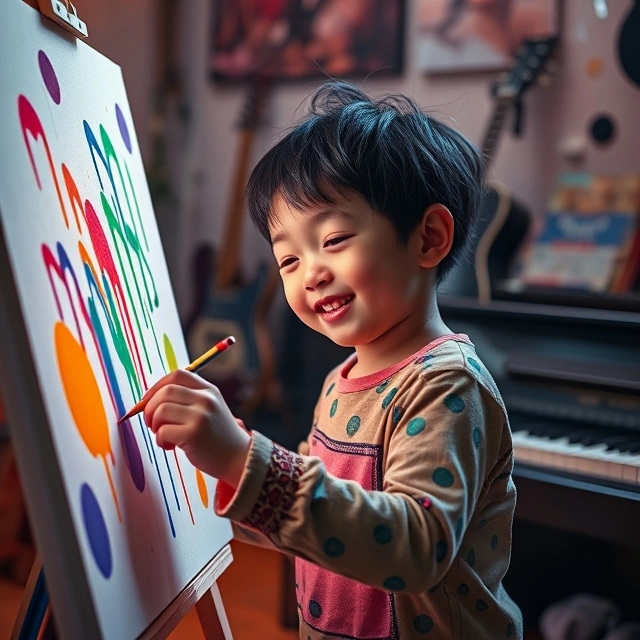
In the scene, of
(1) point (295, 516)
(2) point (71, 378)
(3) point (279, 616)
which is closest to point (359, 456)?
(1) point (295, 516)

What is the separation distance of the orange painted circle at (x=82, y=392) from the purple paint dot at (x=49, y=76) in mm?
270

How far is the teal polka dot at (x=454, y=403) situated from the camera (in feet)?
2.51

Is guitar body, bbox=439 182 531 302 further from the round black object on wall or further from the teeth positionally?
the teeth

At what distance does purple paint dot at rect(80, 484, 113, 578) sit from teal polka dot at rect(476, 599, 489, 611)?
1.28 ft

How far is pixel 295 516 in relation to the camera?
681 mm

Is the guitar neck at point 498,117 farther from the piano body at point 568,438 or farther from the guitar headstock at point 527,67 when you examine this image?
the piano body at point 568,438

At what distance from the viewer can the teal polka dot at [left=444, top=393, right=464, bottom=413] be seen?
0.77 metres

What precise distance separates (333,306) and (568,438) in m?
0.91

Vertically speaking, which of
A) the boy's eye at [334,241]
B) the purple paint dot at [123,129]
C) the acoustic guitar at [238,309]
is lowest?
the acoustic guitar at [238,309]

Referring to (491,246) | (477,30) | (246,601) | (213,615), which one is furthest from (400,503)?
(477,30)

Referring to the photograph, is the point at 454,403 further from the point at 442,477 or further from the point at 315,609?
the point at 315,609

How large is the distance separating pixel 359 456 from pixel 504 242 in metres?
1.42

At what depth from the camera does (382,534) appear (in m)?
0.69

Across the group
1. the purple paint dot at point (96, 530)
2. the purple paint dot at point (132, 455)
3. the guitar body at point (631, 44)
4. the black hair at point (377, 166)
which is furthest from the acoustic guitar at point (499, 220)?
the purple paint dot at point (96, 530)
